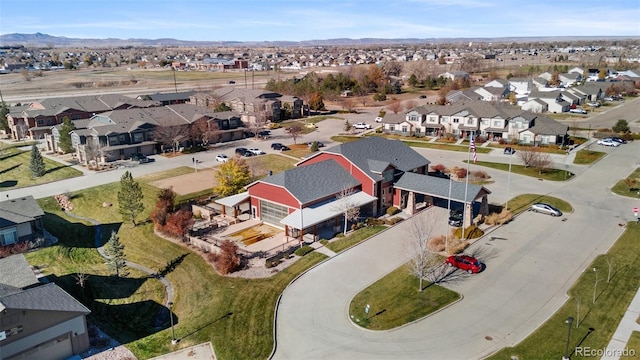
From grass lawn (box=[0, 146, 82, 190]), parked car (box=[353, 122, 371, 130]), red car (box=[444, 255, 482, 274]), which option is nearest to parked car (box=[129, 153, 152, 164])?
grass lawn (box=[0, 146, 82, 190])

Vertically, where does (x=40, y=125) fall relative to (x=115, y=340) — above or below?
above

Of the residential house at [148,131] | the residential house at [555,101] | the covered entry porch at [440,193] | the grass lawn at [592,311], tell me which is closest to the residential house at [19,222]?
the residential house at [148,131]

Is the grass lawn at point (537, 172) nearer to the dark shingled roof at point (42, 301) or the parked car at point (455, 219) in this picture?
the parked car at point (455, 219)

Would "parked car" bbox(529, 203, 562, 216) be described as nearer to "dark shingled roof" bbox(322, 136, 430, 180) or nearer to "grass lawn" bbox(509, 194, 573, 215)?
"grass lawn" bbox(509, 194, 573, 215)

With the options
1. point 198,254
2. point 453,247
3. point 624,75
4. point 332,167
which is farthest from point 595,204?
point 624,75

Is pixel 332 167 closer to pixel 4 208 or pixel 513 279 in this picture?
pixel 513 279

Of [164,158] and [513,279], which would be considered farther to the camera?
[164,158]
